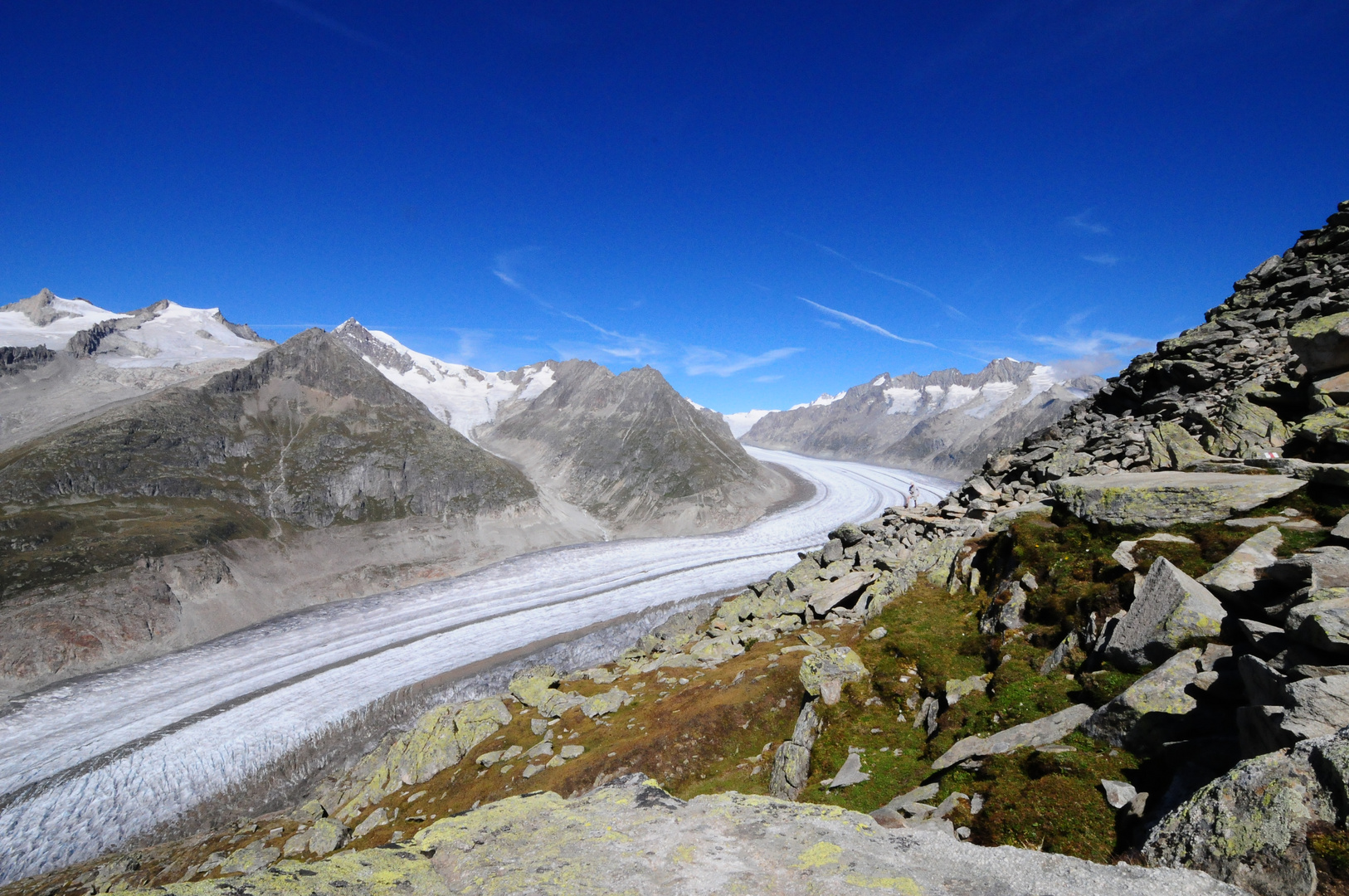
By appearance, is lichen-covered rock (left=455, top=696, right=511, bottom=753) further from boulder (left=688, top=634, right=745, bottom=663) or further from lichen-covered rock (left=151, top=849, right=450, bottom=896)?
lichen-covered rock (left=151, top=849, right=450, bottom=896)

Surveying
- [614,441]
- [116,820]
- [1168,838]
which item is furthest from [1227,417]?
[614,441]

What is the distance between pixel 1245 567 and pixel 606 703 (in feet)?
82.2

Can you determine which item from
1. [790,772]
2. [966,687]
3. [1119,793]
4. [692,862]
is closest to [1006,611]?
[966,687]

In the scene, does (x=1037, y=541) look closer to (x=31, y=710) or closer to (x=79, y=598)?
(x=31, y=710)

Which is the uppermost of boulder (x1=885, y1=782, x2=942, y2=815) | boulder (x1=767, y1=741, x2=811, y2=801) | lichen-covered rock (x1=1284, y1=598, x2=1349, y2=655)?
lichen-covered rock (x1=1284, y1=598, x2=1349, y2=655)

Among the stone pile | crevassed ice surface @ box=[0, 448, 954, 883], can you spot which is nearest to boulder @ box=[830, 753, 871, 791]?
the stone pile

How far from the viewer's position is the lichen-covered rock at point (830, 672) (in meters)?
17.0

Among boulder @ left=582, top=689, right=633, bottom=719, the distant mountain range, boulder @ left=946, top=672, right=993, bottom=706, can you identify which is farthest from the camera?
the distant mountain range

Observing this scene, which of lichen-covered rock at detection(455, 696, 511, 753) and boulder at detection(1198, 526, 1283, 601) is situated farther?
lichen-covered rock at detection(455, 696, 511, 753)

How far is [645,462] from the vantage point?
14575 cm

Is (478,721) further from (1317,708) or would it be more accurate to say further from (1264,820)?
(1317,708)

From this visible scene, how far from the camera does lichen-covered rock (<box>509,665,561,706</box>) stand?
33625mm

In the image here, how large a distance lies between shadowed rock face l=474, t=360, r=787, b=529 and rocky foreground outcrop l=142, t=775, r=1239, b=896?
109365 mm

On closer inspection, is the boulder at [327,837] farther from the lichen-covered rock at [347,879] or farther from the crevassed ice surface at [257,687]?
Answer: the lichen-covered rock at [347,879]
